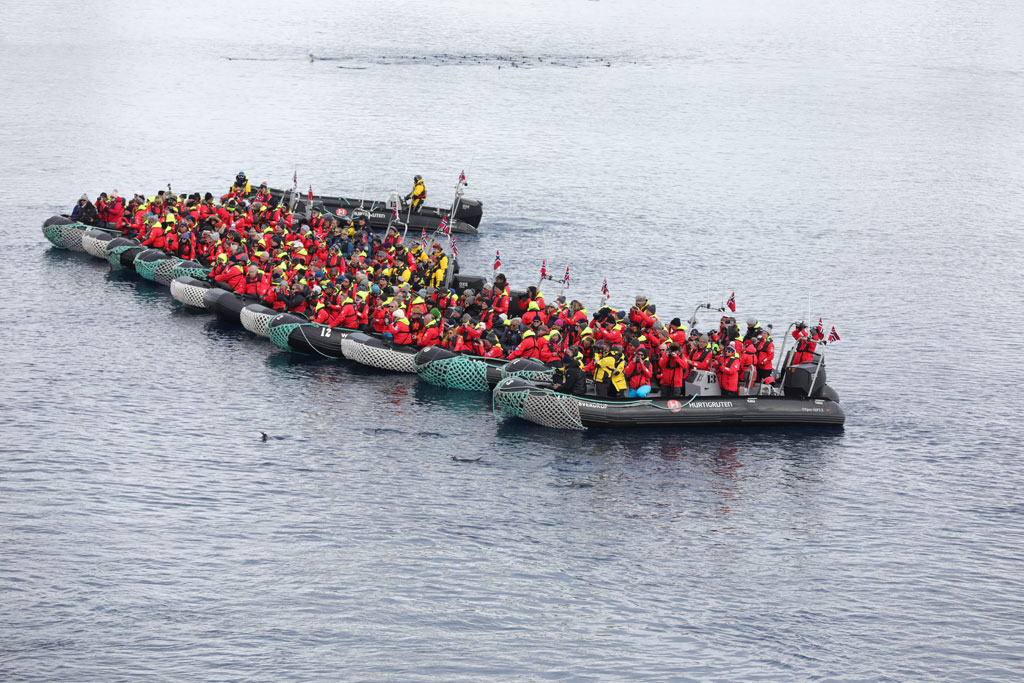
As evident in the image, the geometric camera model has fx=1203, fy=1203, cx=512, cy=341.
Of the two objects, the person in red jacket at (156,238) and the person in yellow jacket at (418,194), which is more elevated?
the person in yellow jacket at (418,194)

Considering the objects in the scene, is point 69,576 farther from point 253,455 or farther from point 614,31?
point 614,31

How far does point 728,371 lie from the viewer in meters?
36.1

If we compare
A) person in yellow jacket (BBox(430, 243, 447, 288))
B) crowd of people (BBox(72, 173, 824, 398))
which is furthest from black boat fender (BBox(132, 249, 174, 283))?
person in yellow jacket (BBox(430, 243, 447, 288))

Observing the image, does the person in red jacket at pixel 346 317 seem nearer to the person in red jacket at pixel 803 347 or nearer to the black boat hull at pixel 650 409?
the black boat hull at pixel 650 409

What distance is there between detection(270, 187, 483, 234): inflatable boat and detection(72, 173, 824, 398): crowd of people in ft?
9.10

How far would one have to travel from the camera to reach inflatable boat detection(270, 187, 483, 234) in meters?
58.2

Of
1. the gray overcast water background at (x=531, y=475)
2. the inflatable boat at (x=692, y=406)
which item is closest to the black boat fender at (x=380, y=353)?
the gray overcast water background at (x=531, y=475)

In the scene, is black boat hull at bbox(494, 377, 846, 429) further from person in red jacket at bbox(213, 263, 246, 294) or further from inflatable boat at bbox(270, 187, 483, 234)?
inflatable boat at bbox(270, 187, 483, 234)

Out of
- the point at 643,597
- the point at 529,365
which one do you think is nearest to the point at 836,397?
the point at 529,365

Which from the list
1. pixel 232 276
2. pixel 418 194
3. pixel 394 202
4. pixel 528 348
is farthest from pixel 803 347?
pixel 394 202

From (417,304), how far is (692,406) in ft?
33.2

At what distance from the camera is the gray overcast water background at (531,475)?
26.4 meters

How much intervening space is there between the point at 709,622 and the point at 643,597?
65.8 inches

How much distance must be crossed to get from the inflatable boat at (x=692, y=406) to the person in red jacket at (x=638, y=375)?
0.93ft
